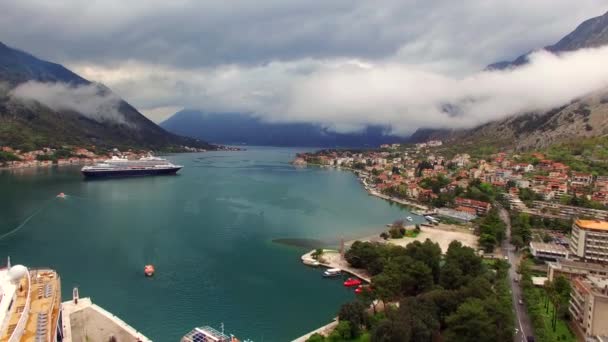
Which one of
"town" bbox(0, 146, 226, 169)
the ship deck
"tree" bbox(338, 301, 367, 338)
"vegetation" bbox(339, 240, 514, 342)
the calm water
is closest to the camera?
the ship deck

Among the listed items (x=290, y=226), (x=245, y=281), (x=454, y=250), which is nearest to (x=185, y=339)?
(x=245, y=281)

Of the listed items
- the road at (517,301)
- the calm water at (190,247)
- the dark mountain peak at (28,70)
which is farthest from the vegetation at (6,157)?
the road at (517,301)

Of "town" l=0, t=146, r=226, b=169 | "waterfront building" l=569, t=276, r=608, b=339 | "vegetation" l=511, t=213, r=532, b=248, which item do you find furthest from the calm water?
"town" l=0, t=146, r=226, b=169

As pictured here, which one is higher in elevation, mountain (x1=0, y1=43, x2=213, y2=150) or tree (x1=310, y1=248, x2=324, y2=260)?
mountain (x1=0, y1=43, x2=213, y2=150)

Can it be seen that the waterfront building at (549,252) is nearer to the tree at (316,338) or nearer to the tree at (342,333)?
the tree at (342,333)

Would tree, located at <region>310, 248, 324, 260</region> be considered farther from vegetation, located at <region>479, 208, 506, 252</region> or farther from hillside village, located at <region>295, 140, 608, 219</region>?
hillside village, located at <region>295, 140, 608, 219</region>

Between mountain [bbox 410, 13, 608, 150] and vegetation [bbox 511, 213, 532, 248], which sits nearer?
vegetation [bbox 511, 213, 532, 248]

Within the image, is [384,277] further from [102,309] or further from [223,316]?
[102,309]
